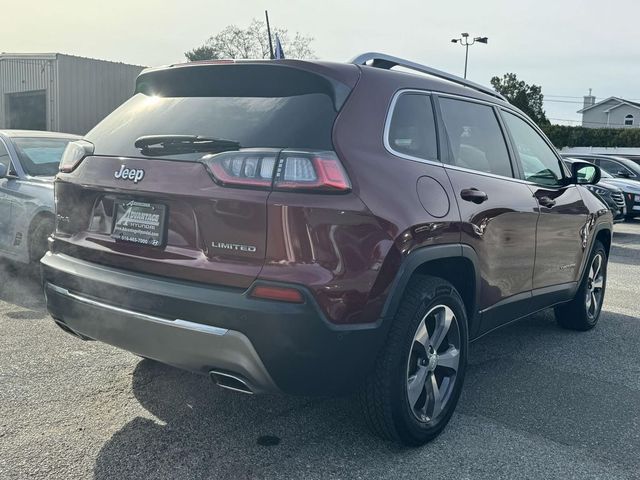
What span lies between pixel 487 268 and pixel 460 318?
1.36ft

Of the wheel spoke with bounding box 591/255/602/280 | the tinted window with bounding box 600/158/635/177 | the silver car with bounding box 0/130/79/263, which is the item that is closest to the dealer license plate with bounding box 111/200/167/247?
the silver car with bounding box 0/130/79/263

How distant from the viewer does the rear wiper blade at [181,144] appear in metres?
2.79

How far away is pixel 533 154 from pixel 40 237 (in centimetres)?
427

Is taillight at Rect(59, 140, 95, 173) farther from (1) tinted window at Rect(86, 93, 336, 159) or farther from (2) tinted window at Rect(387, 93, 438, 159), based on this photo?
(2) tinted window at Rect(387, 93, 438, 159)

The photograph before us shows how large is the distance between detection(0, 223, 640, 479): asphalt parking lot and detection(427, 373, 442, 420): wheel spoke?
0.51 ft

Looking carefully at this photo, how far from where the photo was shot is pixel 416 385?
319 centimetres

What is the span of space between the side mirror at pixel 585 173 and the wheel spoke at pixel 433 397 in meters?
2.43

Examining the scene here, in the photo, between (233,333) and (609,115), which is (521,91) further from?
(233,333)

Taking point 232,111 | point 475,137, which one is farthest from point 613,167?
point 232,111

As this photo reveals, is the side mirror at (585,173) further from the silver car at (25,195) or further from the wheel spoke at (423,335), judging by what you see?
the silver car at (25,195)

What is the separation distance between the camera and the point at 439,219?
10.3ft

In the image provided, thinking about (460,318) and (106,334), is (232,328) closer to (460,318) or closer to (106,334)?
(106,334)

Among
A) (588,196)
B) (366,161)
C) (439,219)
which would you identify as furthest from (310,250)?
(588,196)

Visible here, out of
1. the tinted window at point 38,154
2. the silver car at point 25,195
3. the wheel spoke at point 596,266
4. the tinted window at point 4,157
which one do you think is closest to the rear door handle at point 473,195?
the wheel spoke at point 596,266
